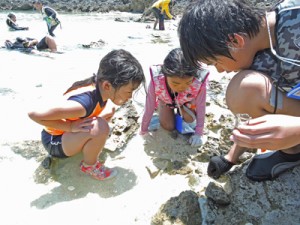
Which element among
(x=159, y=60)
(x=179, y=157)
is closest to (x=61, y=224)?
(x=179, y=157)

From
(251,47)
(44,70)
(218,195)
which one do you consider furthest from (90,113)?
(44,70)

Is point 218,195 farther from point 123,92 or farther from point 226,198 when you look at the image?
point 123,92

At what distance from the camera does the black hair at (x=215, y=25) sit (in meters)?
1.39

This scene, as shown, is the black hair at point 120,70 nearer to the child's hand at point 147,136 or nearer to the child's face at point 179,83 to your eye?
the child's face at point 179,83

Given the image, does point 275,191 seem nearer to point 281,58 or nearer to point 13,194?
point 281,58

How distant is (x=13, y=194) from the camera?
71.2 inches

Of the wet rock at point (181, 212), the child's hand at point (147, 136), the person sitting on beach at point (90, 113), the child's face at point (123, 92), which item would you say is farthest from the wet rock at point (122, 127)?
the wet rock at point (181, 212)

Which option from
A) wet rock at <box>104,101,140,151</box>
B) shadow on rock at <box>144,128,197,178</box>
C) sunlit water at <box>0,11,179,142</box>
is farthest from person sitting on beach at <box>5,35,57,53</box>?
shadow on rock at <box>144,128,197,178</box>

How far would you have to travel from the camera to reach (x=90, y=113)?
6.39 feet

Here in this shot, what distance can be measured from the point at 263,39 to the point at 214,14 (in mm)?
278

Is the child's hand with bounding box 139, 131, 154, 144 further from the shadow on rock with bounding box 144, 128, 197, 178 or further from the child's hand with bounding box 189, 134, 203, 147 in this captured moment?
the child's hand with bounding box 189, 134, 203, 147

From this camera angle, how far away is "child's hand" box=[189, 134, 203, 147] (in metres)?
2.29

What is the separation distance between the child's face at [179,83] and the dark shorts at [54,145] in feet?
2.70

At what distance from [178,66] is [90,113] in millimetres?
638
